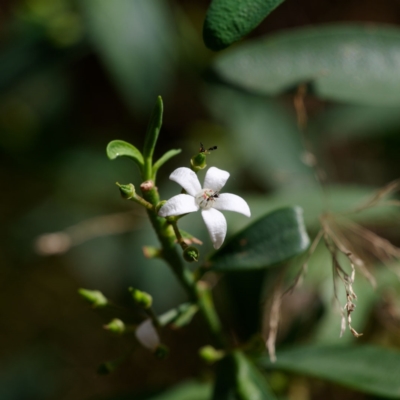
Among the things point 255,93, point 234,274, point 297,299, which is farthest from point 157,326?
point 297,299

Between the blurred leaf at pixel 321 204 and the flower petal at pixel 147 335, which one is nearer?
the flower petal at pixel 147 335

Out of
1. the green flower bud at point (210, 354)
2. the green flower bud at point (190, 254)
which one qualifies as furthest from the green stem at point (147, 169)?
the green flower bud at point (210, 354)

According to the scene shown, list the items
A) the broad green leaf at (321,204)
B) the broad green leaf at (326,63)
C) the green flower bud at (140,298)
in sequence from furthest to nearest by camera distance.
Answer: the broad green leaf at (321,204)
the broad green leaf at (326,63)
the green flower bud at (140,298)

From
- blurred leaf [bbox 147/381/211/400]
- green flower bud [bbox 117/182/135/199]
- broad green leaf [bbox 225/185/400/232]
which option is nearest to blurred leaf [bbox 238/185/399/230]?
broad green leaf [bbox 225/185/400/232]

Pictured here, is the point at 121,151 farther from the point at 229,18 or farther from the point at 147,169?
the point at 229,18

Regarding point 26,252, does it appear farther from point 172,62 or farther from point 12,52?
point 172,62

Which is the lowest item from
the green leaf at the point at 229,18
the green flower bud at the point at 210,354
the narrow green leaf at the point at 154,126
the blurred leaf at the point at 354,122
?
the blurred leaf at the point at 354,122

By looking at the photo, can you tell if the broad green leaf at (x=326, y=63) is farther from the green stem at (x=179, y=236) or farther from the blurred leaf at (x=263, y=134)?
the blurred leaf at (x=263, y=134)
